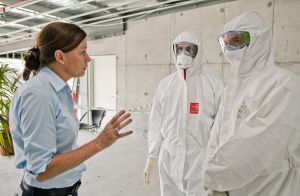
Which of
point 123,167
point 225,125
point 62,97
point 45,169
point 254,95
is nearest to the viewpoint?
point 45,169

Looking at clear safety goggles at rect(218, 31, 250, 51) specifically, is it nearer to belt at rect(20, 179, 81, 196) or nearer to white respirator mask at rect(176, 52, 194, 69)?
white respirator mask at rect(176, 52, 194, 69)

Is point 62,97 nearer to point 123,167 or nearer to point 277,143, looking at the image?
point 277,143

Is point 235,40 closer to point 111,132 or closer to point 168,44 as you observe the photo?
point 111,132

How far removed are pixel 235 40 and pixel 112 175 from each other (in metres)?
2.20

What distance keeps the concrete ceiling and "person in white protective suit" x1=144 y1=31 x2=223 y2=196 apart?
1.61 meters

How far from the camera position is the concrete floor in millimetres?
2447

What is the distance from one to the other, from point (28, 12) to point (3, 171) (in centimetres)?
253

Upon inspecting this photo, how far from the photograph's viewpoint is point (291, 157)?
105 cm

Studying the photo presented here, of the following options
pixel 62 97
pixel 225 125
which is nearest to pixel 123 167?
pixel 225 125

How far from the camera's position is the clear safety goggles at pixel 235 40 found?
4.09 ft

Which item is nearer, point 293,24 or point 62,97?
point 62,97

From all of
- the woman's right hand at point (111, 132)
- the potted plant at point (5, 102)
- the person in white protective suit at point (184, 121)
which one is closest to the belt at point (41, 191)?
the woman's right hand at point (111, 132)

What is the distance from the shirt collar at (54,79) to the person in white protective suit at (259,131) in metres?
0.76

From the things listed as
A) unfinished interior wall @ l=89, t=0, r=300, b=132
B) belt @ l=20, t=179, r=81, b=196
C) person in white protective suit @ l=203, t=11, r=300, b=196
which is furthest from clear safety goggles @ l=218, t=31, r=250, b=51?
unfinished interior wall @ l=89, t=0, r=300, b=132
